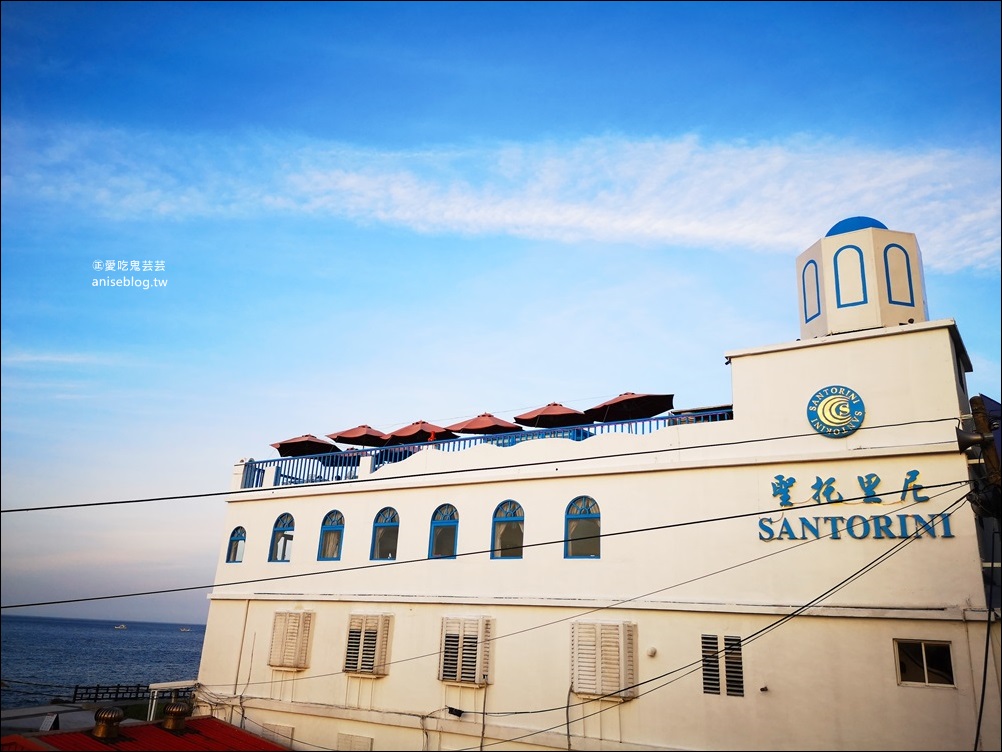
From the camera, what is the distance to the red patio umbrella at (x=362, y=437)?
832 inches

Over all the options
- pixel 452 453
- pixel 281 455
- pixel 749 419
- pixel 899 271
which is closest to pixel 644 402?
pixel 749 419

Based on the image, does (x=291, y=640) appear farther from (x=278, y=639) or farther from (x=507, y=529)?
(x=507, y=529)

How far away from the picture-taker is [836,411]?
46.4 feet

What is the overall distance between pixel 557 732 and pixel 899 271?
12201mm

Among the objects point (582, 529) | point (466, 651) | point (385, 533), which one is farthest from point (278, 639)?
point (582, 529)

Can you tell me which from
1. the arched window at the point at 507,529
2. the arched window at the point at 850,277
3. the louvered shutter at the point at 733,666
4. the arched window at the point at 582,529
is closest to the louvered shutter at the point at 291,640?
the arched window at the point at 507,529

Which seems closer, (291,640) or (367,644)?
(367,644)

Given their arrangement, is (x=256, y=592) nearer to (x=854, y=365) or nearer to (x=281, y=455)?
(x=281, y=455)

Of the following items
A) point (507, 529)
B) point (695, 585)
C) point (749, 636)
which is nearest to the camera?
point (749, 636)

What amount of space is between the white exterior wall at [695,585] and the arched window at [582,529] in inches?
8.2

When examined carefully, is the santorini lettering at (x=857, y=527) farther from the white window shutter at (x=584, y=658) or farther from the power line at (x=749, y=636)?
the white window shutter at (x=584, y=658)

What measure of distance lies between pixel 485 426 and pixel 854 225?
1015cm

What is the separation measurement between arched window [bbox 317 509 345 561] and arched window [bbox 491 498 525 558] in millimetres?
4761

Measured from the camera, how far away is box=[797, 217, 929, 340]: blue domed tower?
49.3 feet
